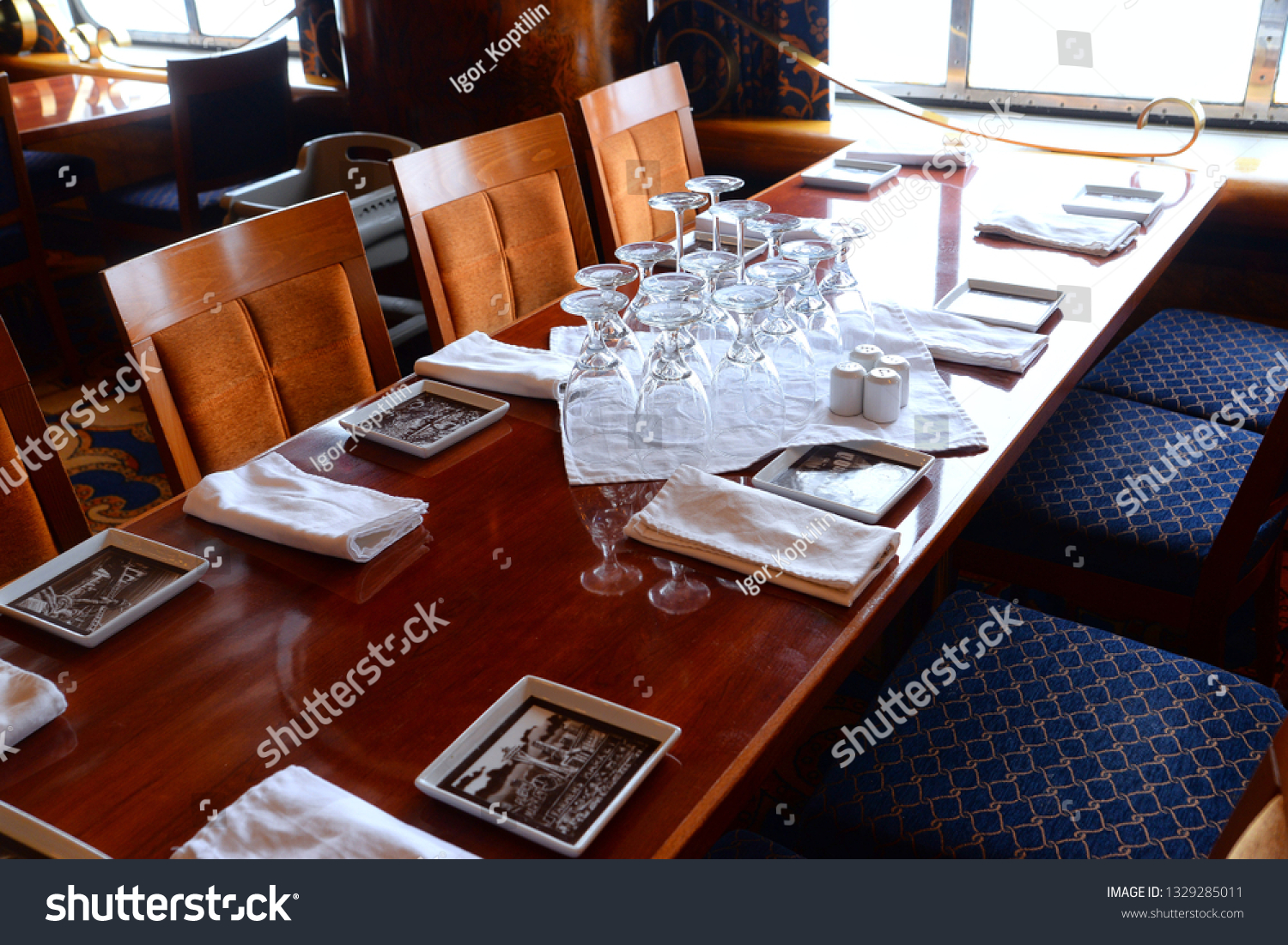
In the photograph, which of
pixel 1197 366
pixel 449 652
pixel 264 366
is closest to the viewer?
pixel 449 652

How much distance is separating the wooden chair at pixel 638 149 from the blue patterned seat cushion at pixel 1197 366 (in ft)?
3.76

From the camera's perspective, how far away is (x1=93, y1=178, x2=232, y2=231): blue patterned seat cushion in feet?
13.1

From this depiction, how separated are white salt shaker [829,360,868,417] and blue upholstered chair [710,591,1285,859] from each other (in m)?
0.34

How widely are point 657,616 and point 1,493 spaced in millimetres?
971

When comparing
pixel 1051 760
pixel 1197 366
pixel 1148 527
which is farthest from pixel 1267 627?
pixel 1051 760

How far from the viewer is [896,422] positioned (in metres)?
1.51

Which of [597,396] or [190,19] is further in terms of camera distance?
[190,19]

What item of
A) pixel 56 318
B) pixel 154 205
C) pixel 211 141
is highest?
pixel 211 141

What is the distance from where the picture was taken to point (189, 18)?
5691 mm

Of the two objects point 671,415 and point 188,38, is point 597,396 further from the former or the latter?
point 188,38

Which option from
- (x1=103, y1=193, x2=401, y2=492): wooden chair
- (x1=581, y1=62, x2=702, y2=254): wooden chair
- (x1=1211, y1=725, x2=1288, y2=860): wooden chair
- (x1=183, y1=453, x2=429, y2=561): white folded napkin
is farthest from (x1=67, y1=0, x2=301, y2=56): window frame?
(x1=1211, y1=725, x2=1288, y2=860): wooden chair

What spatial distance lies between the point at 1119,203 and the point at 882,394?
128 cm

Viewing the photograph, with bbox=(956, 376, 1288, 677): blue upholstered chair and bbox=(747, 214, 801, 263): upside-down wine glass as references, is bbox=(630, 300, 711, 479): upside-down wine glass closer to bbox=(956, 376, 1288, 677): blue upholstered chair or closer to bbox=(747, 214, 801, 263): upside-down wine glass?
bbox=(747, 214, 801, 263): upside-down wine glass

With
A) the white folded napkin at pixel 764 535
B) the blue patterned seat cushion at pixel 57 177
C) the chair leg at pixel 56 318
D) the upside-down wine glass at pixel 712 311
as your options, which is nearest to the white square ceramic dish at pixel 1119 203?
the upside-down wine glass at pixel 712 311
